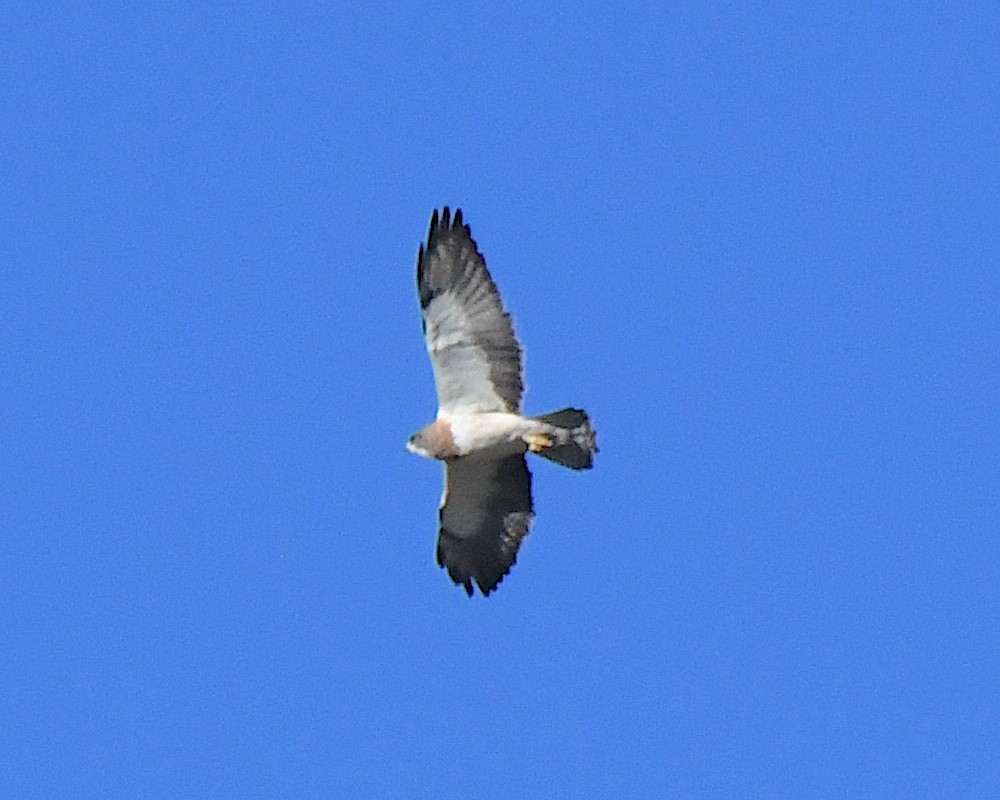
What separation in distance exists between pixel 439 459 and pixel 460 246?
62.7 inches

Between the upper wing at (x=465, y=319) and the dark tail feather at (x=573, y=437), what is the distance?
382mm

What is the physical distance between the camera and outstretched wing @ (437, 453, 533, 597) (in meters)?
19.3

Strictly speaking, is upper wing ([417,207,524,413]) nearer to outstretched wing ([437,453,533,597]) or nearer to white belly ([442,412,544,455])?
white belly ([442,412,544,455])

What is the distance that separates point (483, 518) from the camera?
1961 cm

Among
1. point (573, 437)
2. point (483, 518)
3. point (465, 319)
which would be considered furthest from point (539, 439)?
point (483, 518)

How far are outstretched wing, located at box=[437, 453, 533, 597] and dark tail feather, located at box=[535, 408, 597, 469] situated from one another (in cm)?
60

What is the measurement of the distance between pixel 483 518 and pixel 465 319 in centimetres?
171

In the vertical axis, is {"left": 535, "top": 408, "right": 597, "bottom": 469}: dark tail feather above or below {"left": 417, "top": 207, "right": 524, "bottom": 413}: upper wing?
below

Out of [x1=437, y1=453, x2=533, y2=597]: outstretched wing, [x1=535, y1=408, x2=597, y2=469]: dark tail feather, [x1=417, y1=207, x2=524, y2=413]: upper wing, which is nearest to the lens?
[x1=535, y1=408, x2=597, y2=469]: dark tail feather

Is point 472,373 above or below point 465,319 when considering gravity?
below

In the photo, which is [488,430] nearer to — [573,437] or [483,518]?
[573,437]


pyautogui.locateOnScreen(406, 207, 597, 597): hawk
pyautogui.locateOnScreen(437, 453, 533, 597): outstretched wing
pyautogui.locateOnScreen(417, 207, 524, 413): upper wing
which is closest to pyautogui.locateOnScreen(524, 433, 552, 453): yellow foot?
pyautogui.locateOnScreen(406, 207, 597, 597): hawk

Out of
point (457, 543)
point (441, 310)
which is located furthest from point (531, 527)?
point (441, 310)

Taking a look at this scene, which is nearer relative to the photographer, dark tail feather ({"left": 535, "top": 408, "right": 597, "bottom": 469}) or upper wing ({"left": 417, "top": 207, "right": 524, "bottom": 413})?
dark tail feather ({"left": 535, "top": 408, "right": 597, "bottom": 469})
